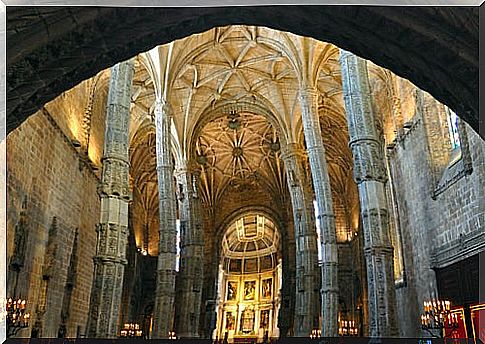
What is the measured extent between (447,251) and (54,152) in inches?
504

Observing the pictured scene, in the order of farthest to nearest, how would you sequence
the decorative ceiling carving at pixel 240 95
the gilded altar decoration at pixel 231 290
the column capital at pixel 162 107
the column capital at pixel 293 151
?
the gilded altar decoration at pixel 231 290 → the column capital at pixel 293 151 → the decorative ceiling carving at pixel 240 95 → the column capital at pixel 162 107

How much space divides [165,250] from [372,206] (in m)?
9.38

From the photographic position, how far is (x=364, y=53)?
716 centimetres

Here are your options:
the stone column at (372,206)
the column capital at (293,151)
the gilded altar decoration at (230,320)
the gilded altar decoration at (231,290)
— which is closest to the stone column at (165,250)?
the column capital at (293,151)

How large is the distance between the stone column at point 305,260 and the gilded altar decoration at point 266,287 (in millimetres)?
21247

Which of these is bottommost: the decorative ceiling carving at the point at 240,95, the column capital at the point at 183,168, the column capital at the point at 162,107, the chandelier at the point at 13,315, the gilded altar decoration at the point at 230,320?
the chandelier at the point at 13,315

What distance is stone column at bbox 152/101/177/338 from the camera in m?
18.0

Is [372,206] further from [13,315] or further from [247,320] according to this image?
[247,320]

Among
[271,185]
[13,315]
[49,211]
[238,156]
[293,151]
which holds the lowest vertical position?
[13,315]

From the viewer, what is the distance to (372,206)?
11438 mm

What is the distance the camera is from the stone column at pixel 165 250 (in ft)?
59.2


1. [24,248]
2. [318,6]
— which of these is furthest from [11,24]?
[24,248]

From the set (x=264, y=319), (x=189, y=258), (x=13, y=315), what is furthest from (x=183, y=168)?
(x=264, y=319)

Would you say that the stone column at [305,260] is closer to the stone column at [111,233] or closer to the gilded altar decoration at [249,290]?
the stone column at [111,233]
